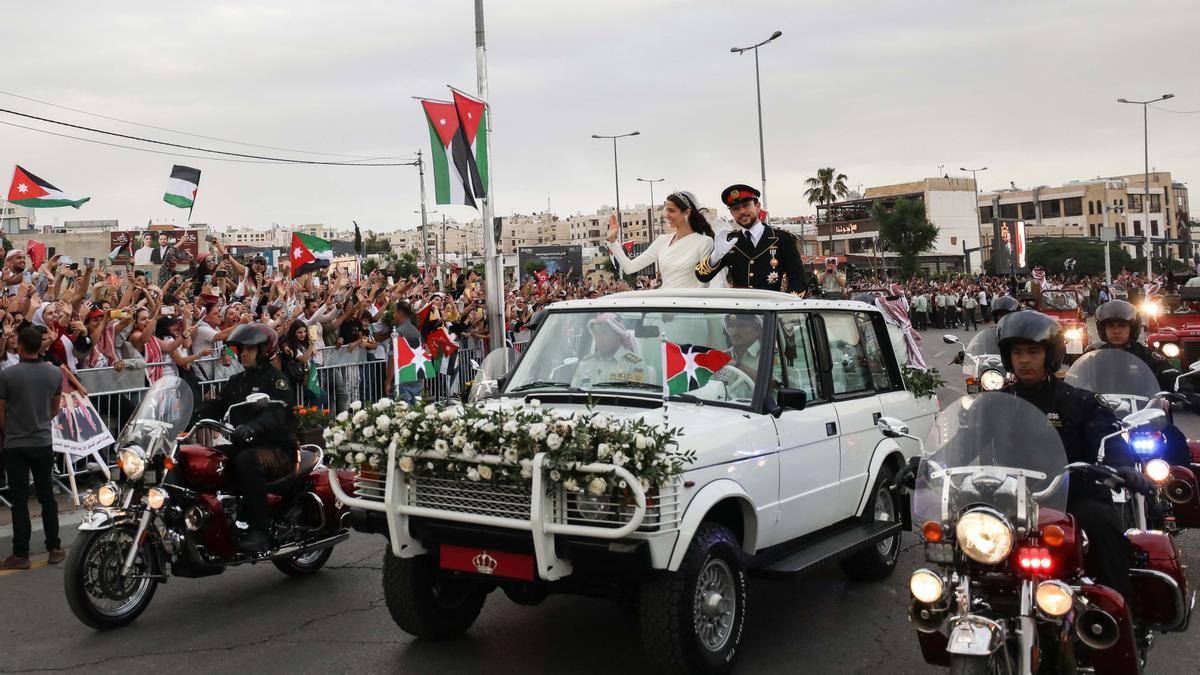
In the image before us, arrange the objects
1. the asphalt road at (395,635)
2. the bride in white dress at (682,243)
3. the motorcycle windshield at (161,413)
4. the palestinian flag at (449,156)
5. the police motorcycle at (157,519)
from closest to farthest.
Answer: the asphalt road at (395,635)
the police motorcycle at (157,519)
the motorcycle windshield at (161,413)
the bride in white dress at (682,243)
the palestinian flag at (449,156)

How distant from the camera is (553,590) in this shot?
17.4 ft

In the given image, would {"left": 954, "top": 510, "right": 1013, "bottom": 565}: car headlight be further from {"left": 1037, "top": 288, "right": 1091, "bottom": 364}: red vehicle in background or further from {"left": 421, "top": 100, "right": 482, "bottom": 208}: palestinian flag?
{"left": 1037, "top": 288, "right": 1091, "bottom": 364}: red vehicle in background

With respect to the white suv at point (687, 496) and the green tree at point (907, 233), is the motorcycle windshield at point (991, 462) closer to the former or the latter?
the white suv at point (687, 496)

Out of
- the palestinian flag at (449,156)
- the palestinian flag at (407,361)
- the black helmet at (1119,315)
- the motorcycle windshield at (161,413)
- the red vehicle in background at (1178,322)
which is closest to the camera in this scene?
the motorcycle windshield at (161,413)

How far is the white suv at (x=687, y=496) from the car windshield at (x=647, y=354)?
0.04 ft

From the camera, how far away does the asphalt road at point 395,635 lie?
18.1 ft

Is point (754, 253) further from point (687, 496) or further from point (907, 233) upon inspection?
point (907, 233)

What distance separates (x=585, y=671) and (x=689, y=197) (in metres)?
4.39

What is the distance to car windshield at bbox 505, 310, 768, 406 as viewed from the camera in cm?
576

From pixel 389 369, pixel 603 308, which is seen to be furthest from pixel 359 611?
pixel 389 369

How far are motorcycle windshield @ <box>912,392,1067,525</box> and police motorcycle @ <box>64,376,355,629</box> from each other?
386 centimetres

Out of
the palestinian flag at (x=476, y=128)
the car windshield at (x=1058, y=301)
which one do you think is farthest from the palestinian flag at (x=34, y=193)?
the car windshield at (x=1058, y=301)

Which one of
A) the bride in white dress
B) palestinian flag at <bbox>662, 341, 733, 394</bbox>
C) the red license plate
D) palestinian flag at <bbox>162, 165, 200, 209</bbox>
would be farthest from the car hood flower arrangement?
palestinian flag at <bbox>162, 165, 200, 209</bbox>

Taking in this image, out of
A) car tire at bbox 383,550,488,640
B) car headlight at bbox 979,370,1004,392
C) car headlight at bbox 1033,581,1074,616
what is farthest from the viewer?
car headlight at bbox 979,370,1004,392
